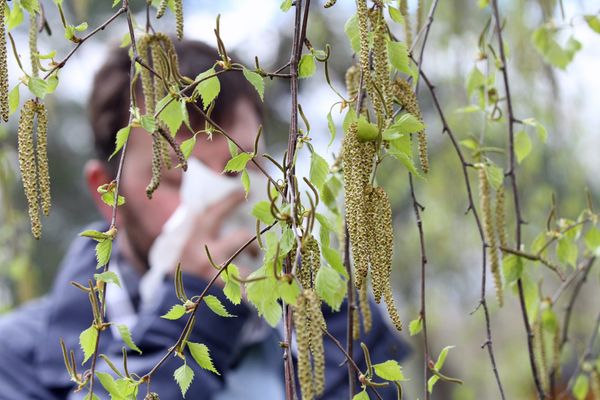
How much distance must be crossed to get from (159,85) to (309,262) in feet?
0.83

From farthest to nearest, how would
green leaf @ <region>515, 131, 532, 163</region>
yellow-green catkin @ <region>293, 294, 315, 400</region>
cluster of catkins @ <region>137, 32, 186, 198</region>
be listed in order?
green leaf @ <region>515, 131, 532, 163</region>
cluster of catkins @ <region>137, 32, 186, 198</region>
yellow-green catkin @ <region>293, 294, 315, 400</region>

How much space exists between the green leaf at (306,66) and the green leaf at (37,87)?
0.64ft

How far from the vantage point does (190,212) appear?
161 centimetres

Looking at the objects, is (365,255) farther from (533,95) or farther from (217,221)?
(533,95)

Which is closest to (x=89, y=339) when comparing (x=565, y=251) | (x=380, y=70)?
(x=380, y=70)

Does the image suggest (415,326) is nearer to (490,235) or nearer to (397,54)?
(490,235)

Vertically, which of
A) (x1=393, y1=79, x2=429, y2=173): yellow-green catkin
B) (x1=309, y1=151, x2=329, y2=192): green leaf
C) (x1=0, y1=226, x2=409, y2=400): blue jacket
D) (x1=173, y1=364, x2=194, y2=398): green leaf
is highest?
(x1=393, y1=79, x2=429, y2=173): yellow-green catkin

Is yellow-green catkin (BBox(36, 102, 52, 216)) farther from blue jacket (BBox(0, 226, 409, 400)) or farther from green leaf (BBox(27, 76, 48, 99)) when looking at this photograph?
blue jacket (BBox(0, 226, 409, 400))

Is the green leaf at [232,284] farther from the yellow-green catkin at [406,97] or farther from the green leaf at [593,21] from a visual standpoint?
the green leaf at [593,21]

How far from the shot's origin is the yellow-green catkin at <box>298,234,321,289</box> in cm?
52

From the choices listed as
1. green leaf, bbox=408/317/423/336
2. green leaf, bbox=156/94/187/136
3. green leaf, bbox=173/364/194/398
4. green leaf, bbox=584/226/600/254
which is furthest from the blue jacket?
green leaf, bbox=156/94/187/136

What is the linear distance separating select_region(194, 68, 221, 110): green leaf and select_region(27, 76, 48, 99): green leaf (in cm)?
11

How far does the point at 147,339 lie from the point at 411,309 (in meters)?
2.98

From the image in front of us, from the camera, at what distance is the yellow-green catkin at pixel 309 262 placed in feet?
1.70
